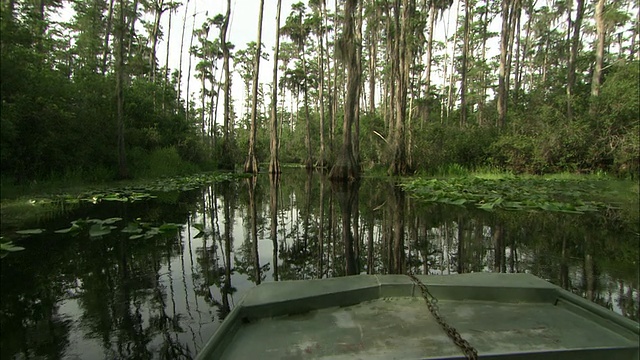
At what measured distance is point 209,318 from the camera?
2242mm

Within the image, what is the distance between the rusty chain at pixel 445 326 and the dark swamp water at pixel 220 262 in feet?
3.75

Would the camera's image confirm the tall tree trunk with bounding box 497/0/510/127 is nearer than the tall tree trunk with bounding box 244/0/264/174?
Yes

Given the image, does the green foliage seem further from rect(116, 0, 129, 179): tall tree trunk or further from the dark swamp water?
the dark swamp water

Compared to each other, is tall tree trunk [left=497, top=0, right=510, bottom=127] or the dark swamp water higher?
tall tree trunk [left=497, top=0, right=510, bottom=127]

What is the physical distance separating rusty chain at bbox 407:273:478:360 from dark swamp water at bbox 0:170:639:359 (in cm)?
114

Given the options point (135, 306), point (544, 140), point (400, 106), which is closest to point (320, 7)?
point (400, 106)

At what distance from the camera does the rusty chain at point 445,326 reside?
1477 mm

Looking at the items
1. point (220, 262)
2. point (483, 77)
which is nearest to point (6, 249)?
point (220, 262)

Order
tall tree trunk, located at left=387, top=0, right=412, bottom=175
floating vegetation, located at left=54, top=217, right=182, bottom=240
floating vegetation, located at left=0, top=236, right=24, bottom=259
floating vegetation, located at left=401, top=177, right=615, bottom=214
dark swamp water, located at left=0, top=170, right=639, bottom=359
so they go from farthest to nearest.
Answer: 1. tall tree trunk, located at left=387, top=0, right=412, bottom=175
2. floating vegetation, located at left=401, top=177, right=615, bottom=214
3. floating vegetation, located at left=54, top=217, right=182, bottom=240
4. floating vegetation, located at left=0, top=236, right=24, bottom=259
5. dark swamp water, located at left=0, top=170, right=639, bottom=359

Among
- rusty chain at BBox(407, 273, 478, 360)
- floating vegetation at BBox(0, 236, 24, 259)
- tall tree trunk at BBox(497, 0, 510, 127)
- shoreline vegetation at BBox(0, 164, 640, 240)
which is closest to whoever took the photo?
rusty chain at BBox(407, 273, 478, 360)

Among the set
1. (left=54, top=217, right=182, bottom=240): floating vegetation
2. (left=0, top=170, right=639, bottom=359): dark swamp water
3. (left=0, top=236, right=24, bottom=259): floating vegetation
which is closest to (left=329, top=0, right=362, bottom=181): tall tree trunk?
(left=0, top=170, right=639, bottom=359): dark swamp water

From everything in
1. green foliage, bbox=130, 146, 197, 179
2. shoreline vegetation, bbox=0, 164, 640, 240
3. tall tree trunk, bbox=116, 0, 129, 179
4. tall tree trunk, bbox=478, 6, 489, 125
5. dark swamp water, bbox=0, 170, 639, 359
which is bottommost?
dark swamp water, bbox=0, 170, 639, 359

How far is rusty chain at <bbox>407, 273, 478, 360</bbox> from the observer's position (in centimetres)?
148

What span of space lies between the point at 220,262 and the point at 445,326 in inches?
103
